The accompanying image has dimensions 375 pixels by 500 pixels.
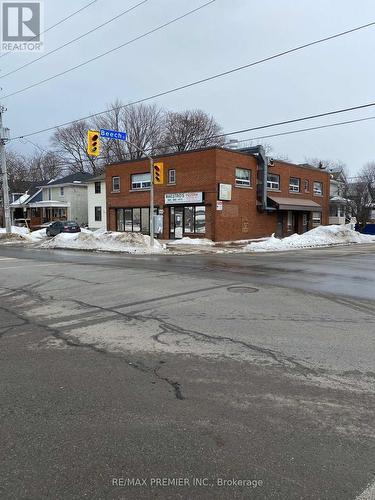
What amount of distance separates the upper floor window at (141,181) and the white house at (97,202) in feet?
36.5

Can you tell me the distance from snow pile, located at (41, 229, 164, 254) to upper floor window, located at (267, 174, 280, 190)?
43.9ft

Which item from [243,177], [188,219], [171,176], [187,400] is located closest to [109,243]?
[188,219]

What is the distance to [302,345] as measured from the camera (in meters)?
5.97

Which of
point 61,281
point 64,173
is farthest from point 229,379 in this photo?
point 64,173

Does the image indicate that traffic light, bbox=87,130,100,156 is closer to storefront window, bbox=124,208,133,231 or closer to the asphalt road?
the asphalt road

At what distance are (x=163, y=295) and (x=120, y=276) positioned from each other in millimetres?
3681

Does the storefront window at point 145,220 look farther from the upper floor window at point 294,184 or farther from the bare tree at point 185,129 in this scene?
the bare tree at point 185,129

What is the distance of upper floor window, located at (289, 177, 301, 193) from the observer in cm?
3906

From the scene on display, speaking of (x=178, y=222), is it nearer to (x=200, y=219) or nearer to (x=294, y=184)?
(x=200, y=219)

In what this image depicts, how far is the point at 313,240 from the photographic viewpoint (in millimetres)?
32688

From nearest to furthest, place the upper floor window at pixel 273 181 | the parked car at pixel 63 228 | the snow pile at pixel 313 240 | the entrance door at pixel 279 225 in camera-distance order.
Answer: the snow pile at pixel 313 240 → the upper floor window at pixel 273 181 → the entrance door at pixel 279 225 → the parked car at pixel 63 228

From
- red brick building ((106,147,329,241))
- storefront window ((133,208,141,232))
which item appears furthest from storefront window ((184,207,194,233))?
storefront window ((133,208,141,232))

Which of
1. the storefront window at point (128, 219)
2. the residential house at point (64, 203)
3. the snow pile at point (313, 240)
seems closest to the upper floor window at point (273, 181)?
the snow pile at point (313, 240)

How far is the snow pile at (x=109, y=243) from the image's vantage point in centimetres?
2559
